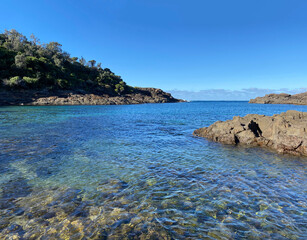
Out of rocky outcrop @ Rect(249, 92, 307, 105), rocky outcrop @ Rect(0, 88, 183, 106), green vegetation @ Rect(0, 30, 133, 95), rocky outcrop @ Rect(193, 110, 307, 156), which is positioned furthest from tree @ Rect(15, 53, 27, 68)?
rocky outcrop @ Rect(249, 92, 307, 105)

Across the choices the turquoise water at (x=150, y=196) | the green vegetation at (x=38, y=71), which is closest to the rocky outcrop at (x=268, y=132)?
the turquoise water at (x=150, y=196)

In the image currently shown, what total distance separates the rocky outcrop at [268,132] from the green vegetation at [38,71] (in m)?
77.1

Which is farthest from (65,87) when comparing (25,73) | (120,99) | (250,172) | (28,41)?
(250,172)

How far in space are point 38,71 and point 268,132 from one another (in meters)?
95.3

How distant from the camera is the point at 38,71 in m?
81.9

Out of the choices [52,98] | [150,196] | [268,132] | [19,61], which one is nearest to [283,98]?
[268,132]

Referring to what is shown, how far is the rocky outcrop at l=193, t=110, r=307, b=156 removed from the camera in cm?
1426

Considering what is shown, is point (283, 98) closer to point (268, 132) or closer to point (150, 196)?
point (268, 132)

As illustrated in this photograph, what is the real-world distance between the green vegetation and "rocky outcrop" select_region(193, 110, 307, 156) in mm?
77089

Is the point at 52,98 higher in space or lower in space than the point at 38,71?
lower

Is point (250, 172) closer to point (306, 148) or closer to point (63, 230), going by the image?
point (306, 148)

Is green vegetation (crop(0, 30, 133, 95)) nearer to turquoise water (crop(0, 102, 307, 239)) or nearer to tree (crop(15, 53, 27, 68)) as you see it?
tree (crop(15, 53, 27, 68))

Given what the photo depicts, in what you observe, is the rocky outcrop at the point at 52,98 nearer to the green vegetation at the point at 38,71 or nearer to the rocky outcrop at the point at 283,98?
the green vegetation at the point at 38,71

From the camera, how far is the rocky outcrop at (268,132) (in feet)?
46.8
